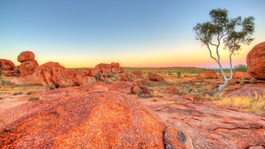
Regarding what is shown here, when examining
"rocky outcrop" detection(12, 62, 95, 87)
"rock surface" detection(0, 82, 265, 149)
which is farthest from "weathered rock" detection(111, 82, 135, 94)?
"rock surface" detection(0, 82, 265, 149)

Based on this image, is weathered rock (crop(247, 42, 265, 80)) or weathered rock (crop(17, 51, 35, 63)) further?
weathered rock (crop(17, 51, 35, 63))

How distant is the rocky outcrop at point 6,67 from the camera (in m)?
36.6

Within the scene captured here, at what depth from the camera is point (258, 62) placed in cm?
1305

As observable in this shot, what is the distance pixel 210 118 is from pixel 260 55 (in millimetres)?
11174

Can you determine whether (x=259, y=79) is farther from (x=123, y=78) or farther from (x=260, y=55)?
(x=123, y=78)

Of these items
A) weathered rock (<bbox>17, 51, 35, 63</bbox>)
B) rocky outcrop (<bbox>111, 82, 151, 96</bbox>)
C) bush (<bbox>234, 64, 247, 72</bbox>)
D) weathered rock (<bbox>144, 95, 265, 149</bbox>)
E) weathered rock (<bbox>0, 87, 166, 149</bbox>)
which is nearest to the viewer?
weathered rock (<bbox>0, 87, 166, 149</bbox>)

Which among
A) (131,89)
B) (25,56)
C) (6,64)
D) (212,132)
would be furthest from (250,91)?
(6,64)

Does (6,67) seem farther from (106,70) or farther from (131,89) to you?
(131,89)

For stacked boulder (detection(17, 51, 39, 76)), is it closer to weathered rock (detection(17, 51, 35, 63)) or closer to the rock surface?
weathered rock (detection(17, 51, 35, 63))

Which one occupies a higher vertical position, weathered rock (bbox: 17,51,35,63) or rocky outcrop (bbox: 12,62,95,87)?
weathered rock (bbox: 17,51,35,63)

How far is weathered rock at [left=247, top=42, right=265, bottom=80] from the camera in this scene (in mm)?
12867

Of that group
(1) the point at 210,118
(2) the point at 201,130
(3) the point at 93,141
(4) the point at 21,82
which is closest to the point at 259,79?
(1) the point at 210,118

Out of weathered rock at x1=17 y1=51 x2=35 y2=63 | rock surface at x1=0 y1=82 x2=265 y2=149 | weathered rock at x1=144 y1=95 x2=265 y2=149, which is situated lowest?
weathered rock at x1=144 y1=95 x2=265 y2=149

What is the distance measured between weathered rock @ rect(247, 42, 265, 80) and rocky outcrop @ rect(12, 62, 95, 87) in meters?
18.0
